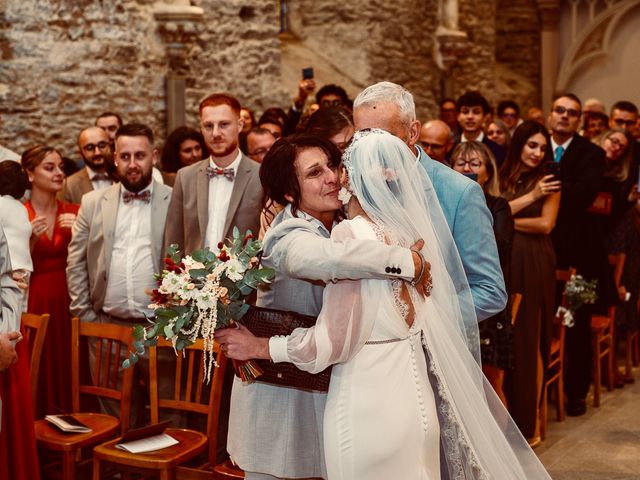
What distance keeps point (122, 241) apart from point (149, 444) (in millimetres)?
1355

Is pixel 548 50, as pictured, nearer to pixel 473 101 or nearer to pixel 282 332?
pixel 473 101

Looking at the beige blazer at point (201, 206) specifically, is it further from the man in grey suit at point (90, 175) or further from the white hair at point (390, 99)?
the white hair at point (390, 99)

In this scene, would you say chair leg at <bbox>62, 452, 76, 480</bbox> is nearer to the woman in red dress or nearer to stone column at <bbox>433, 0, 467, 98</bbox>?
the woman in red dress

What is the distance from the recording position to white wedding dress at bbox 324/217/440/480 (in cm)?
297

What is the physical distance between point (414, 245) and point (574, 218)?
3.78 m

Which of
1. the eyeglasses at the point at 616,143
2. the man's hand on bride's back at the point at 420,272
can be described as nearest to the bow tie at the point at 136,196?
the man's hand on bride's back at the point at 420,272

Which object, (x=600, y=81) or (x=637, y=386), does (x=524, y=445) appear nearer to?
(x=637, y=386)

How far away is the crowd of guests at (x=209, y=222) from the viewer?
488 centimetres

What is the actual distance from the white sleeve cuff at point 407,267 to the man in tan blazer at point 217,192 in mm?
2086

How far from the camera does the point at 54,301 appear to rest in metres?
5.62

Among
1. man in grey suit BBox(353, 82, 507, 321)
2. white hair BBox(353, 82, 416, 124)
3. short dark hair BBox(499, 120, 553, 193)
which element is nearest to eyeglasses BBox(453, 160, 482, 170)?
short dark hair BBox(499, 120, 553, 193)

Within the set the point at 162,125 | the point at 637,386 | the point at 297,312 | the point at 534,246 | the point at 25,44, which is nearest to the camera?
the point at 297,312

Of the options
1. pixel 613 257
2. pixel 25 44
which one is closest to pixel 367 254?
pixel 613 257

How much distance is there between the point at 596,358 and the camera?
6648 millimetres
